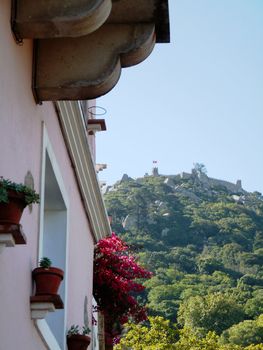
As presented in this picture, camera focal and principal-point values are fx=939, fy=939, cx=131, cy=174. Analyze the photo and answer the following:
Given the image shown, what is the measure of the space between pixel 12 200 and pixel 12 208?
4cm

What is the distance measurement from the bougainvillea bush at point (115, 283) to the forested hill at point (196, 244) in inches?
1836

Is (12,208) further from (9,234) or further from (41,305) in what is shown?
(41,305)

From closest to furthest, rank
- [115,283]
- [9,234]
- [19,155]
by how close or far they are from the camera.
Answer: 1. [9,234]
2. [19,155]
3. [115,283]

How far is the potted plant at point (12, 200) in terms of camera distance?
4.59 meters

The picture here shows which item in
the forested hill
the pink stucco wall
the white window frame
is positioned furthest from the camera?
the forested hill

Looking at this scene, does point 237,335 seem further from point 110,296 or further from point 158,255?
point 110,296

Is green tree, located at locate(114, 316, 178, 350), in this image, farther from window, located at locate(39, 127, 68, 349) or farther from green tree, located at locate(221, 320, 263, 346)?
window, located at locate(39, 127, 68, 349)

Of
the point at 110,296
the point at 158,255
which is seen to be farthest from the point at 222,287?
the point at 110,296

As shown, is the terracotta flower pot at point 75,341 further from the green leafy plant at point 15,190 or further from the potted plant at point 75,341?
the green leafy plant at point 15,190

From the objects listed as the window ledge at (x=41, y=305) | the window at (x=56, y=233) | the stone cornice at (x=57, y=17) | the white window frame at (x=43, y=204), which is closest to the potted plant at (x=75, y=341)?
the window at (x=56, y=233)

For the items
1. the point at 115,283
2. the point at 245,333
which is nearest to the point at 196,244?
the point at 245,333

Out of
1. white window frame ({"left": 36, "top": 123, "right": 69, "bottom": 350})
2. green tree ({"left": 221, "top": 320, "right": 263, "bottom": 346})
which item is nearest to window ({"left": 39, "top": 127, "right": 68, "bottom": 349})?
white window frame ({"left": 36, "top": 123, "right": 69, "bottom": 350})

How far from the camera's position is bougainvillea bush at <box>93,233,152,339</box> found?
12.0 metres

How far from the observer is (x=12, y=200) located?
4.64 meters
